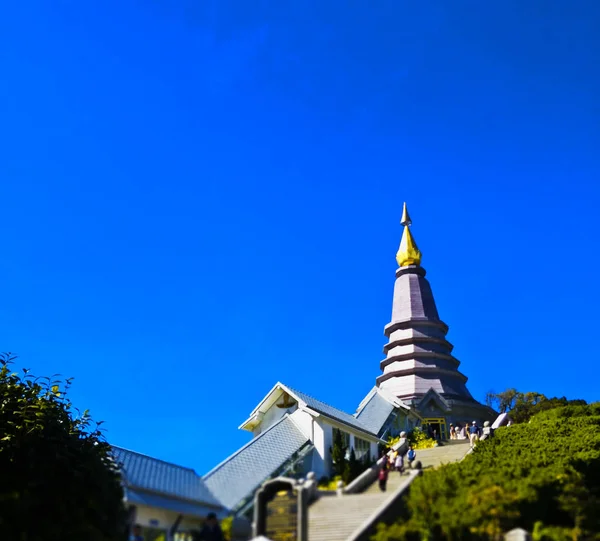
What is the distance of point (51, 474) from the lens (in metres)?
16.5

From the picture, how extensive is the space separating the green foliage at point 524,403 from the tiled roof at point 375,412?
13260 mm

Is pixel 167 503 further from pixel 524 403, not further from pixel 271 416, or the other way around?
pixel 524 403

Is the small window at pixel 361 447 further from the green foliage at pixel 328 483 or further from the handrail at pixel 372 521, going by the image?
the handrail at pixel 372 521

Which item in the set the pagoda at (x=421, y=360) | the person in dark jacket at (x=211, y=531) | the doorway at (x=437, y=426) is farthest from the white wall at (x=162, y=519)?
the pagoda at (x=421, y=360)

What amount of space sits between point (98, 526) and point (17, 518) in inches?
74.8

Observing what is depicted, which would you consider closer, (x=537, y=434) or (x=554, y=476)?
(x=554, y=476)

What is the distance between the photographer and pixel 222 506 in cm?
1258

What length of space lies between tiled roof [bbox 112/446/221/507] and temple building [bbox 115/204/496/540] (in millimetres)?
20

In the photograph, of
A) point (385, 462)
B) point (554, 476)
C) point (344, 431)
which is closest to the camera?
point (554, 476)

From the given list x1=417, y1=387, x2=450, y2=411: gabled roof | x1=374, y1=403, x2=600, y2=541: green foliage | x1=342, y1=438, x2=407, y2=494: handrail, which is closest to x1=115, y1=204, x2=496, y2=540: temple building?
x1=417, y1=387, x2=450, y2=411: gabled roof

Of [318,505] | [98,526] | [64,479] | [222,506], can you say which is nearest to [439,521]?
[318,505]

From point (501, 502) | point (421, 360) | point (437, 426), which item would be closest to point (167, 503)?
point (501, 502)

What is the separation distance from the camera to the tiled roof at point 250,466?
13118mm

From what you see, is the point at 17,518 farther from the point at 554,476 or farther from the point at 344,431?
the point at 554,476
